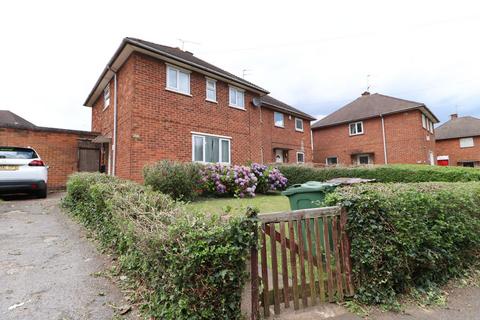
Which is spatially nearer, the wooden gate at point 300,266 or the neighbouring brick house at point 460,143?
the wooden gate at point 300,266

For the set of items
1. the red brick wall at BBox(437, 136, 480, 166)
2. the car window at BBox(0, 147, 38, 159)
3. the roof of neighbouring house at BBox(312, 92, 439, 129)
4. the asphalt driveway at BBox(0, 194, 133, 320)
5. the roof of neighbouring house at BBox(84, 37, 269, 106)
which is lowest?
the asphalt driveway at BBox(0, 194, 133, 320)

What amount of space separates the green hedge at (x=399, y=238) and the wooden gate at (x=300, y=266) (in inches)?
6.0

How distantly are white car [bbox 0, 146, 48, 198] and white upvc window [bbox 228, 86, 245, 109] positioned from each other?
861 centimetres

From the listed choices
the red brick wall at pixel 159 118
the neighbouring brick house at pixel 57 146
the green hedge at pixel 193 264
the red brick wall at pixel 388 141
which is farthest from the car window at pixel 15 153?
the red brick wall at pixel 388 141

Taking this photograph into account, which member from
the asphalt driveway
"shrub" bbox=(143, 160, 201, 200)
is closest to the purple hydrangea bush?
"shrub" bbox=(143, 160, 201, 200)

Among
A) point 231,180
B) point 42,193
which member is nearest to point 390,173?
point 231,180

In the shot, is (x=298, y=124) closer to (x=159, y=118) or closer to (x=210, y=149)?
(x=210, y=149)

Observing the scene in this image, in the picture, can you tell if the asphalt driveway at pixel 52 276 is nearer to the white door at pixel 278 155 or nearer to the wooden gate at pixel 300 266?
the wooden gate at pixel 300 266

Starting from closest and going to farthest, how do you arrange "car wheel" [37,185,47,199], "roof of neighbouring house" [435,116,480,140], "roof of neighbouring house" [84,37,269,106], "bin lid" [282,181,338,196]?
"bin lid" [282,181,338,196] → "car wheel" [37,185,47,199] → "roof of neighbouring house" [84,37,269,106] → "roof of neighbouring house" [435,116,480,140]

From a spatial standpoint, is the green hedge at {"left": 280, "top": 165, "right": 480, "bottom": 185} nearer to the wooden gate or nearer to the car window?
the wooden gate

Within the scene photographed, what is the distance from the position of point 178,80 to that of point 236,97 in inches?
144

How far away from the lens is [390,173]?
12.6 meters

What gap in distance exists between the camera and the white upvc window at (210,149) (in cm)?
1115

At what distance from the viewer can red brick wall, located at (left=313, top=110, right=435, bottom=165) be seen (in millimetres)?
19594
